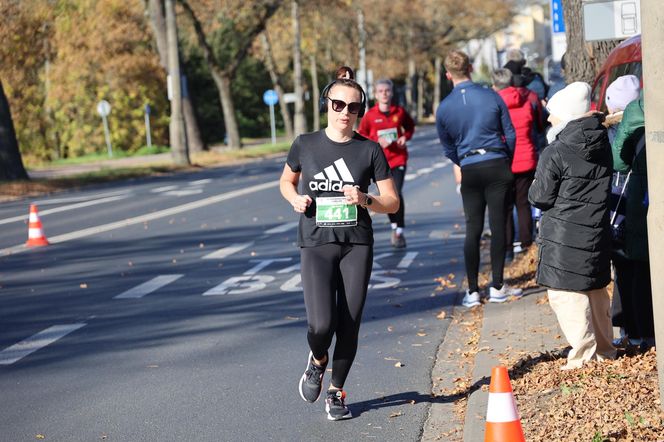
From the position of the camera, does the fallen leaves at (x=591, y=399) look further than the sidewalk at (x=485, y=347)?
No

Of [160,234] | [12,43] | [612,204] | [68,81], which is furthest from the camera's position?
[68,81]

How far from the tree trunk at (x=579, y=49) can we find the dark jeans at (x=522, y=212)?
1180mm

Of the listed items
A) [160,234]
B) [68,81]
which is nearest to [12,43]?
[68,81]

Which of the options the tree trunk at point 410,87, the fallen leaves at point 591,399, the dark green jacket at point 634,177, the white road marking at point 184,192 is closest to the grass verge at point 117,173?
the white road marking at point 184,192

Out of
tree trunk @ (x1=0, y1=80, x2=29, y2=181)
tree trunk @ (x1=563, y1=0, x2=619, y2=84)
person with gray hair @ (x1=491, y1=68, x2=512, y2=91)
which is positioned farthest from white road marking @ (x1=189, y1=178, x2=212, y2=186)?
person with gray hair @ (x1=491, y1=68, x2=512, y2=91)

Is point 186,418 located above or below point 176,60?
below

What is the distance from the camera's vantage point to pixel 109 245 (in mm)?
15242

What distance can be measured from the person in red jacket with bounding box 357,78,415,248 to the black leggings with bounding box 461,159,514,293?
3.41 m

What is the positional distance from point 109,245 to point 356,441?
33.0ft

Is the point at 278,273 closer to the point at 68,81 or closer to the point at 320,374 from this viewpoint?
the point at 320,374

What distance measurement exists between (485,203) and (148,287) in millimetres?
3626

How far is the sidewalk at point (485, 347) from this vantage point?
584 centimetres

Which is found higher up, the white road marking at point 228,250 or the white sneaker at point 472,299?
the white sneaker at point 472,299

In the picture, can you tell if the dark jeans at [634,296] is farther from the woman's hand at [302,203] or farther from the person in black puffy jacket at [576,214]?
the woman's hand at [302,203]
